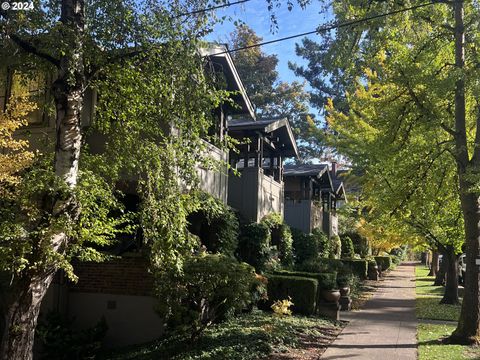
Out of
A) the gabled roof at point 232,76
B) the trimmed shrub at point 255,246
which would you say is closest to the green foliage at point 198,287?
the gabled roof at point 232,76

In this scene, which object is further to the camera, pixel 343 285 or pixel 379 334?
pixel 343 285

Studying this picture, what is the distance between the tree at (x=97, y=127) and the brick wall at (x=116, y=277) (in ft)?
10.7

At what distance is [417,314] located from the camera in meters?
14.3

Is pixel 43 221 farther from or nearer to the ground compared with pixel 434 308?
farther from the ground

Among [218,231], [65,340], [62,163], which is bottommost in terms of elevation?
[65,340]

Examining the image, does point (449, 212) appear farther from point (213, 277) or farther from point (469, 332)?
point (213, 277)

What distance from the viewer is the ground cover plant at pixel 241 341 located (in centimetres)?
849

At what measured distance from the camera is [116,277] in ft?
36.3

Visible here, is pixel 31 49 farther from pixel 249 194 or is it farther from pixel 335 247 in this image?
pixel 335 247

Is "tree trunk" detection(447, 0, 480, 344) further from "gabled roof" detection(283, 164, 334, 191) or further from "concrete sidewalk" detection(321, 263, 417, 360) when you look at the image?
"gabled roof" detection(283, 164, 334, 191)

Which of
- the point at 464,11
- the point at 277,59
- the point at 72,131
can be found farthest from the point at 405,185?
the point at 277,59

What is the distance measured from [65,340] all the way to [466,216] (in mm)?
8871

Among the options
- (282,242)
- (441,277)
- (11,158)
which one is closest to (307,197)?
(282,242)

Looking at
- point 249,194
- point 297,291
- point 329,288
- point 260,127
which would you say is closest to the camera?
point 297,291
